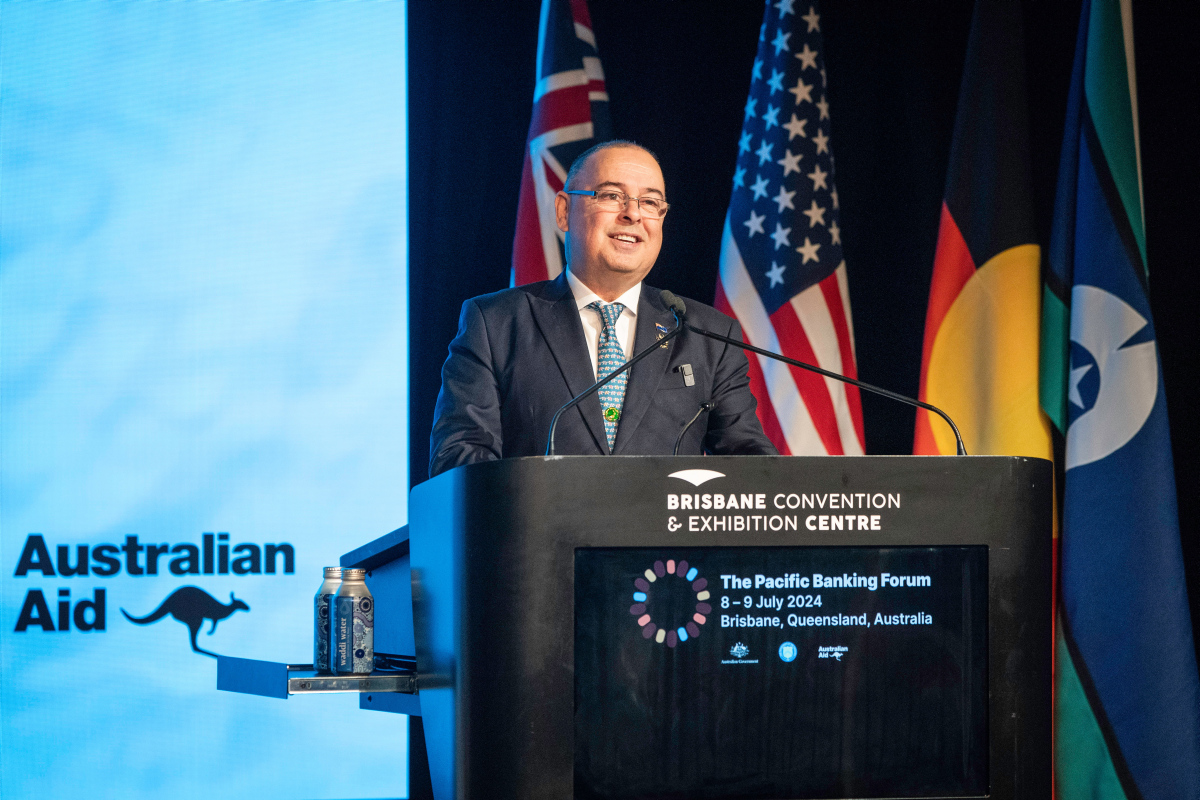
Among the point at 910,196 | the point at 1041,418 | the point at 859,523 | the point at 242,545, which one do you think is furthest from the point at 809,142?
the point at 859,523

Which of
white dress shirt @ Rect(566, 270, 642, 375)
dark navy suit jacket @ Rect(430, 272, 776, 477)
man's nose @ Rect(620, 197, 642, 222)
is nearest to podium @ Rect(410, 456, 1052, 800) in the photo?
dark navy suit jacket @ Rect(430, 272, 776, 477)

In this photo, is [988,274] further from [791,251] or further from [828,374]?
[828,374]

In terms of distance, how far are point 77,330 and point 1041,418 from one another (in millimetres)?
3069

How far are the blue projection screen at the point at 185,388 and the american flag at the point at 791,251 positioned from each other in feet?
3.81

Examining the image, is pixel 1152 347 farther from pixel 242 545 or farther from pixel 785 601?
pixel 242 545

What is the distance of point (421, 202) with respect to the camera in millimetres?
3564

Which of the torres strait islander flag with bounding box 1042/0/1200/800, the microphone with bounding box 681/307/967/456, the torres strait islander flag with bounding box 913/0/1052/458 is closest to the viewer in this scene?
the microphone with bounding box 681/307/967/456

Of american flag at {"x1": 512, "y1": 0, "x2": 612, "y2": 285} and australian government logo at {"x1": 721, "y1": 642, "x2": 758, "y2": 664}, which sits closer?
australian government logo at {"x1": 721, "y1": 642, "x2": 758, "y2": 664}

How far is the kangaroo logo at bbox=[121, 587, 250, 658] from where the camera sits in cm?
319

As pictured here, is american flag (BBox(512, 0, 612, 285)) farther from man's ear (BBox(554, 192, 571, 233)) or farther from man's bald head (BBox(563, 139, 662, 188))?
man's bald head (BBox(563, 139, 662, 188))

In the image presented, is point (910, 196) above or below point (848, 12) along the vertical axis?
below

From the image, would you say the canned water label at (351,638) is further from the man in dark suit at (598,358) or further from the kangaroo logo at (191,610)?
the kangaroo logo at (191,610)

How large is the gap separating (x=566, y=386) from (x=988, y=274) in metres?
2.01

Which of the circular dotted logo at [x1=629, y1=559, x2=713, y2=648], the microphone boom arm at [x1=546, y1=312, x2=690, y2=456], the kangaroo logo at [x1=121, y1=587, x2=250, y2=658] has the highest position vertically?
the microphone boom arm at [x1=546, y1=312, x2=690, y2=456]
